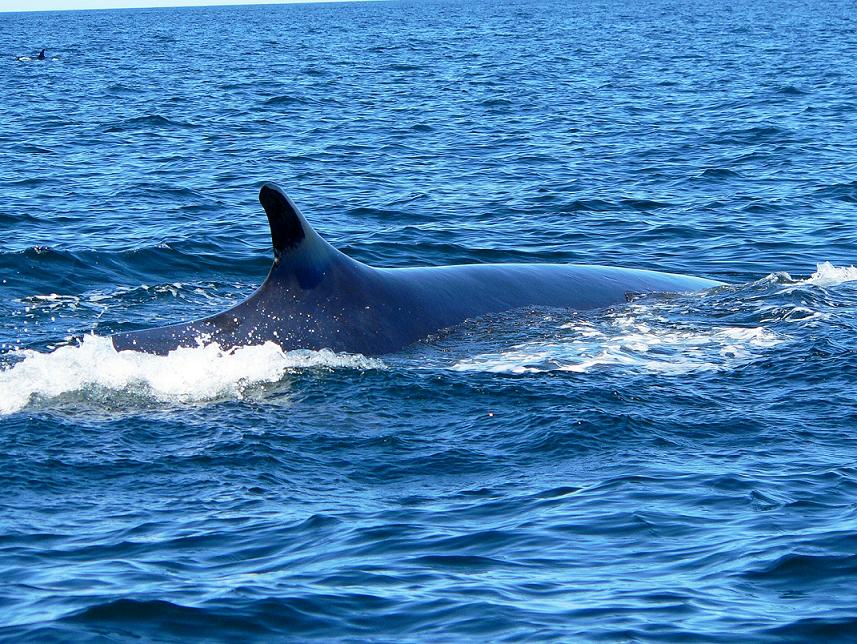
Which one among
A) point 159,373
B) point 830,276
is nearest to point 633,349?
point 159,373

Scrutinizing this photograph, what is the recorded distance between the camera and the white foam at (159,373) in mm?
10516

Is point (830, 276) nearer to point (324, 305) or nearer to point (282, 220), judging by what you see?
point (324, 305)

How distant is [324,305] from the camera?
11078mm

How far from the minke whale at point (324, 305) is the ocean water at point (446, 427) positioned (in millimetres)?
184

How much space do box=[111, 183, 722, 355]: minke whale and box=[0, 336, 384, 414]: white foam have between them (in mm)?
102

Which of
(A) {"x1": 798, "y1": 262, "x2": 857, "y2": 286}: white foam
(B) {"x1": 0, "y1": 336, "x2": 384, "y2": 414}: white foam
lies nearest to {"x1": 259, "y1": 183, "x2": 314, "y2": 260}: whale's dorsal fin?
(B) {"x1": 0, "y1": 336, "x2": 384, "y2": 414}: white foam

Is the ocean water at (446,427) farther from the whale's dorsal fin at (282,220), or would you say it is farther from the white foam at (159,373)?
the whale's dorsal fin at (282,220)

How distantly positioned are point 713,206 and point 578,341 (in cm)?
1018

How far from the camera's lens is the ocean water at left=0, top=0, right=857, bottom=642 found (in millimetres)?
7316

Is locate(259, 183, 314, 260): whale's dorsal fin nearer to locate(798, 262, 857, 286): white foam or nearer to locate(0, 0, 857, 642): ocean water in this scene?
locate(0, 0, 857, 642): ocean water

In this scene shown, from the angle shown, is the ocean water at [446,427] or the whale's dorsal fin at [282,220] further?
the whale's dorsal fin at [282,220]

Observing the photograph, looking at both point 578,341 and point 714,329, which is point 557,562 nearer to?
point 578,341

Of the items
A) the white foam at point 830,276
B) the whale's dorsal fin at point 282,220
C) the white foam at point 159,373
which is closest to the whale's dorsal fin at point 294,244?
the whale's dorsal fin at point 282,220

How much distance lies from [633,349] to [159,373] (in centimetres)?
420
